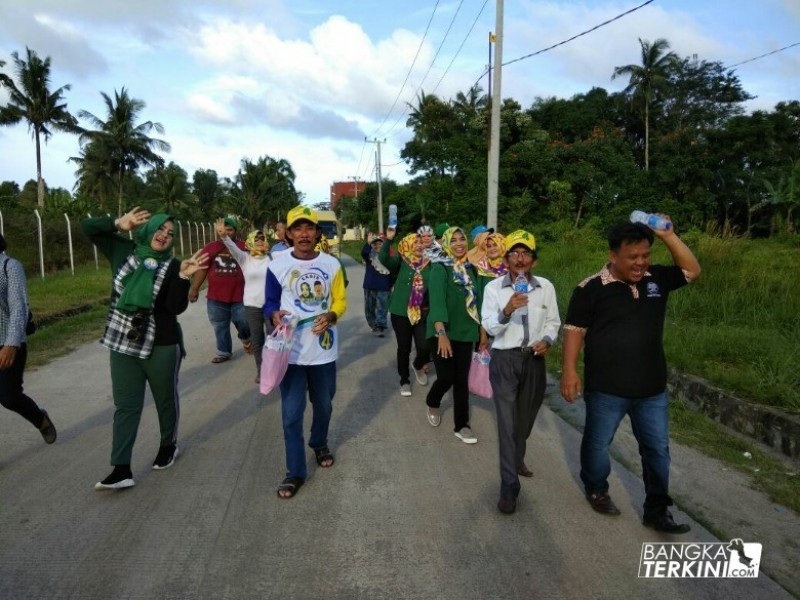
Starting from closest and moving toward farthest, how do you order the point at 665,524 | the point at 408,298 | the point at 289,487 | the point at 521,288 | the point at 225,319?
the point at 665,524
the point at 521,288
the point at 289,487
the point at 408,298
the point at 225,319

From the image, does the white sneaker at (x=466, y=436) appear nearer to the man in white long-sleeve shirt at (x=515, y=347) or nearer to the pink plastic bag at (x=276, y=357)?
the man in white long-sleeve shirt at (x=515, y=347)

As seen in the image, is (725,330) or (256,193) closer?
(725,330)

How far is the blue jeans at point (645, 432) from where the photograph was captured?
3346 millimetres

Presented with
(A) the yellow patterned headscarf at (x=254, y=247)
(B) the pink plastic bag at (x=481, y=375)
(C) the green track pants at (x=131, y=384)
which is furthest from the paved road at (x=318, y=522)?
(A) the yellow patterned headscarf at (x=254, y=247)

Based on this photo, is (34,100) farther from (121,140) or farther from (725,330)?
(725,330)

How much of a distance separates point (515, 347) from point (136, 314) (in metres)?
A: 2.45

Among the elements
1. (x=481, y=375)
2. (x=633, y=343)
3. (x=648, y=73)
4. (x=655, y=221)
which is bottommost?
(x=481, y=375)

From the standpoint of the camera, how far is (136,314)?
12.3 feet

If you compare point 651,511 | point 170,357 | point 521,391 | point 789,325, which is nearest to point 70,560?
point 170,357

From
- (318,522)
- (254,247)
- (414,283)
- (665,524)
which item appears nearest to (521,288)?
(665,524)

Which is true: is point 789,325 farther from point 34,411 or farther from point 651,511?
point 34,411

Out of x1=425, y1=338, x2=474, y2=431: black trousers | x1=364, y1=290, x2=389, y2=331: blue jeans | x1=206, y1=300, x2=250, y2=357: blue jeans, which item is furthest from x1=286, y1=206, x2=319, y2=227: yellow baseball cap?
x1=364, y1=290, x2=389, y2=331: blue jeans

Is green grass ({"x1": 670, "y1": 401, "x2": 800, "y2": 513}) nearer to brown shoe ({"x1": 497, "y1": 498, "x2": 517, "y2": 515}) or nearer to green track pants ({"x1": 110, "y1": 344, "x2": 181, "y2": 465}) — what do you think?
brown shoe ({"x1": 497, "y1": 498, "x2": 517, "y2": 515})

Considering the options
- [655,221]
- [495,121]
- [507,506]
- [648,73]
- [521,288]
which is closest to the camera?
[655,221]
